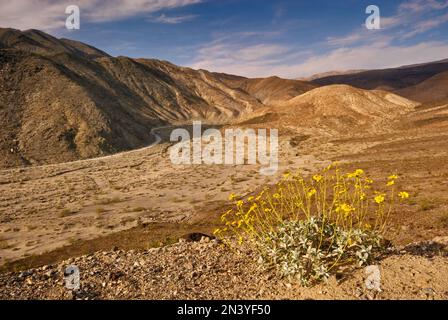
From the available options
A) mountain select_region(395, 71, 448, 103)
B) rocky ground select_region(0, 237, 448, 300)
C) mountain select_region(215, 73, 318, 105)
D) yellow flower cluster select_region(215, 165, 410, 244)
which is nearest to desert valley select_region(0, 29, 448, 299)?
rocky ground select_region(0, 237, 448, 300)

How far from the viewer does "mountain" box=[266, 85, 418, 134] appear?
50.9 m

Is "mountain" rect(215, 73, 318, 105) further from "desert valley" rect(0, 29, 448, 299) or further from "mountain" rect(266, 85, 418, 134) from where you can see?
"mountain" rect(266, 85, 418, 134)

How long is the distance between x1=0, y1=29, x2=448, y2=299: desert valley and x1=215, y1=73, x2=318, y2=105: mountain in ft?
132

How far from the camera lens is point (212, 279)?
19.5 feet

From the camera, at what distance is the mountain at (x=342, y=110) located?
50875 millimetres

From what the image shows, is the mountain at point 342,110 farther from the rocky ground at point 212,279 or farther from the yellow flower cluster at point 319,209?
the rocky ground at point 212,279

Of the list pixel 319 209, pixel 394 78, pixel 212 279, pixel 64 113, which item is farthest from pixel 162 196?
pixel 394 78

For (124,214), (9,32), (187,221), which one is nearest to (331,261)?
(187,221)

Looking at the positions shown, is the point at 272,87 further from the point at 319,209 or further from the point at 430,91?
the point at 319,209

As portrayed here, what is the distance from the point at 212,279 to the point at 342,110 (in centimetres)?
5398

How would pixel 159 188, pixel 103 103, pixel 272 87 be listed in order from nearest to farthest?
pixel 159 188
pixel 103 103
pixel 272 87

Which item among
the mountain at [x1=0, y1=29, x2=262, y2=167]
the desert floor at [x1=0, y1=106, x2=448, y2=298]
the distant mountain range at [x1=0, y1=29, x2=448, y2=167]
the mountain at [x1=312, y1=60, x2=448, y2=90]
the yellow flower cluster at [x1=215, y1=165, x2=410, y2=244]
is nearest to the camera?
the yellow flower cluster at [x1=215, y1=165, x2=410, y2=244]

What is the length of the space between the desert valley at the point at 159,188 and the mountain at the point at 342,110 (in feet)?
0.90

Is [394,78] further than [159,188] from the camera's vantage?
Yes
